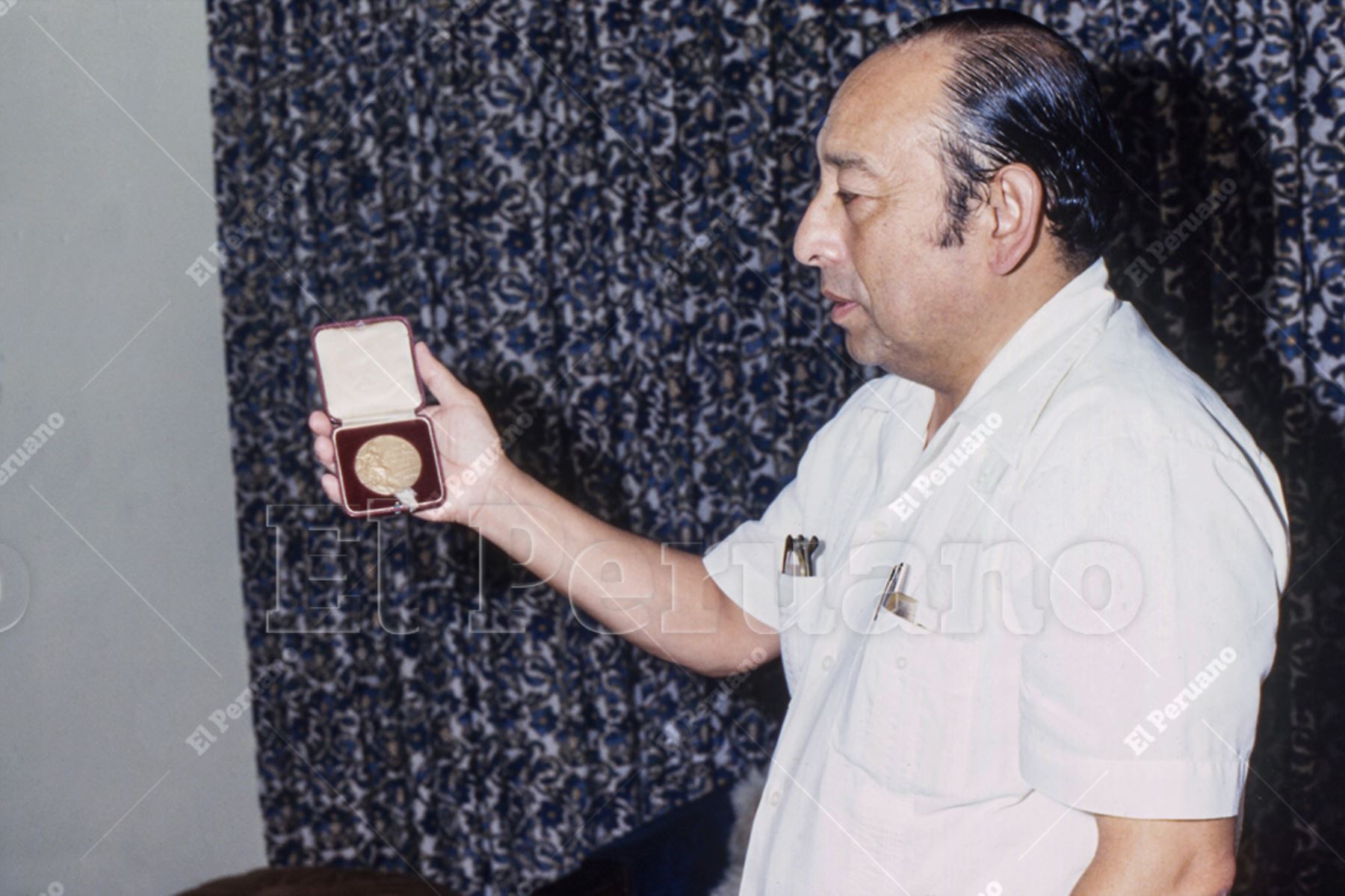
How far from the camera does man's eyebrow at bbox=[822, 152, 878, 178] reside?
900 mm

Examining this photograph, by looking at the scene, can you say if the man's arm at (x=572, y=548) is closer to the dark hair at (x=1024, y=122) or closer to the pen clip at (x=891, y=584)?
the pen clip at (x=891, y=584)

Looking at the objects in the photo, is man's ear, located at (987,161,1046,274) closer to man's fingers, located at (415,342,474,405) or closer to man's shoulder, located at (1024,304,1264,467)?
man's shoulder, located at (1024,304,1264,467)

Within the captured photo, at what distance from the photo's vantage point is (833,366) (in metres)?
1.98

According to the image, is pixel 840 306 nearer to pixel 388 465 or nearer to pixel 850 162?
pixel 850 162

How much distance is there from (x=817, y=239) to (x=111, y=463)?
1781 millimetres

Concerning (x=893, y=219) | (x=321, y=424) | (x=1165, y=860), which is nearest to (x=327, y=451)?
(x=321, y=424)

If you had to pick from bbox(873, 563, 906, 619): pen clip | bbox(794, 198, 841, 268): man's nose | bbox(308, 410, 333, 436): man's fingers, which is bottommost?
bbox(873, 563, 906, 619): pen clip

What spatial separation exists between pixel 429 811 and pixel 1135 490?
193cm

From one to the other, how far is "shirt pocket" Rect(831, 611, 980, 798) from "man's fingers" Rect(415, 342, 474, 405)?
20.2 inches

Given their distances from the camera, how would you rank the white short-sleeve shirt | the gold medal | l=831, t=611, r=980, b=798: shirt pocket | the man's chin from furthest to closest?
the gold medal < the man's chin < l=831, t=611, r=980, b=798: shirt pocket < the white short-sleeve shirt

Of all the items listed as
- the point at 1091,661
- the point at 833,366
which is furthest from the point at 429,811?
the point at 1091,661

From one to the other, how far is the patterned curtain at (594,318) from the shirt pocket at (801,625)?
95 cm

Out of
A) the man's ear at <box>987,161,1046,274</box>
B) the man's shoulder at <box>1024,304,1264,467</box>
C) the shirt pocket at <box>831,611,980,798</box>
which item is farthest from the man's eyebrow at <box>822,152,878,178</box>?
the shirt pocket at <box>831,611,980,798</box>

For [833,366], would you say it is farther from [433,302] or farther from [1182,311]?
[433,302]
